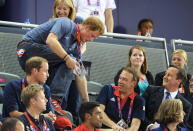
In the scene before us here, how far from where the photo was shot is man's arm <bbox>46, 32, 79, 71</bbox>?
5.47 meters

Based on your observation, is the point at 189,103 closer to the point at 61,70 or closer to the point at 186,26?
the point at 61,70

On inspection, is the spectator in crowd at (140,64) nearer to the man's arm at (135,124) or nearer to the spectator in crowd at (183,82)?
the spectator in crowd at (183,82)

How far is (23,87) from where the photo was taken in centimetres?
521

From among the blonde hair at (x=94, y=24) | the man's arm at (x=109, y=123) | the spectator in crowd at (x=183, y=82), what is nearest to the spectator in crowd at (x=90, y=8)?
the spectator in crowd at (x=183, y=82)

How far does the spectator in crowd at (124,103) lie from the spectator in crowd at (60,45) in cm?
50

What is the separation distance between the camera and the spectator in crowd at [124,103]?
19.1 ft

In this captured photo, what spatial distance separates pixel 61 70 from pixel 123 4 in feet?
19.1

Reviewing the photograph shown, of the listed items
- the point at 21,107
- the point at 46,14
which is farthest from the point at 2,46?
the point at 46,14

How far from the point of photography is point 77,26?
5758 millimetres

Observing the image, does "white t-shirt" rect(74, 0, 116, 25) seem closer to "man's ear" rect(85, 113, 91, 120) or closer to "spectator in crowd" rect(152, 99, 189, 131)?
"spectator in crowd" rect(152, 99, 189, 131)

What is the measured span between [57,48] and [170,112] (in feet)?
4.68

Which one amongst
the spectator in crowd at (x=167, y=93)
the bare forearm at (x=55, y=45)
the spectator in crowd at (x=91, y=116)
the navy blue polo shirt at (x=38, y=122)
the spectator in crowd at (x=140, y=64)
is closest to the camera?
the navy blue polo shirt at (x=38, y=122)

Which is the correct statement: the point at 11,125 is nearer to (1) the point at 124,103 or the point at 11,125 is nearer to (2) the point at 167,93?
(1) the point at 124,103

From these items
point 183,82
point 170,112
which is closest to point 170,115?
point 170,112
